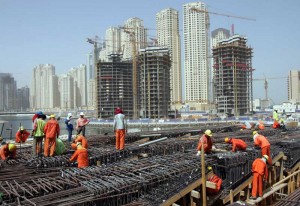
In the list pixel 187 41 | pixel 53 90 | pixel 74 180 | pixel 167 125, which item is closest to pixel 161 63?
pixel 167 125

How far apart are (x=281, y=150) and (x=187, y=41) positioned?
4498 inches

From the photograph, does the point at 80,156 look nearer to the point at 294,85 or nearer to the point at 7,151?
the point at 7,151

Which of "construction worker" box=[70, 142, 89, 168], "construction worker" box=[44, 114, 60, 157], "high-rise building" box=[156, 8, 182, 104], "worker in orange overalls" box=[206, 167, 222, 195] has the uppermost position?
"high-rise building" box=[156, 8, 182, 104]

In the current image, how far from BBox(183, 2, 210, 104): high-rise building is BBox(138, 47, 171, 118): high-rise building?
37.7m

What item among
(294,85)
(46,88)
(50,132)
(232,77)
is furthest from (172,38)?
(50,132)

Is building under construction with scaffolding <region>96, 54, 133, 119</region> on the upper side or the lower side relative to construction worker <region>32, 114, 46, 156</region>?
upper

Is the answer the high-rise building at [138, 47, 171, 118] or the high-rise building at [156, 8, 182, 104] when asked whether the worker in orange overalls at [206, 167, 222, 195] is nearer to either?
the high-rise building at [138, 47, 171, 118]

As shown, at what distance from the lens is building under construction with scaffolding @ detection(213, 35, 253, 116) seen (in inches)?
3260

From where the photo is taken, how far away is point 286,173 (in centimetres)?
1312

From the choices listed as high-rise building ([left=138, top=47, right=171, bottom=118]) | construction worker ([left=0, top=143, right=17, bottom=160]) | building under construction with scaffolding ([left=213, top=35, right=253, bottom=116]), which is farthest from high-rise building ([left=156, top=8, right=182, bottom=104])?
construction worker ([left=0, top=143, right=17, bottom=160])

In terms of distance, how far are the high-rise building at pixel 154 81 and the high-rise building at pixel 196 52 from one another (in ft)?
124

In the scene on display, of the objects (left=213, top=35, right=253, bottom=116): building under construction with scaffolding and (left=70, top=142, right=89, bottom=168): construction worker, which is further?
(left=213, top=35, right=253, bottom=116): building under construction with scaffolding

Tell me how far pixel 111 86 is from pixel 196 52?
152 feet

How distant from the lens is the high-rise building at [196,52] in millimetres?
120812
